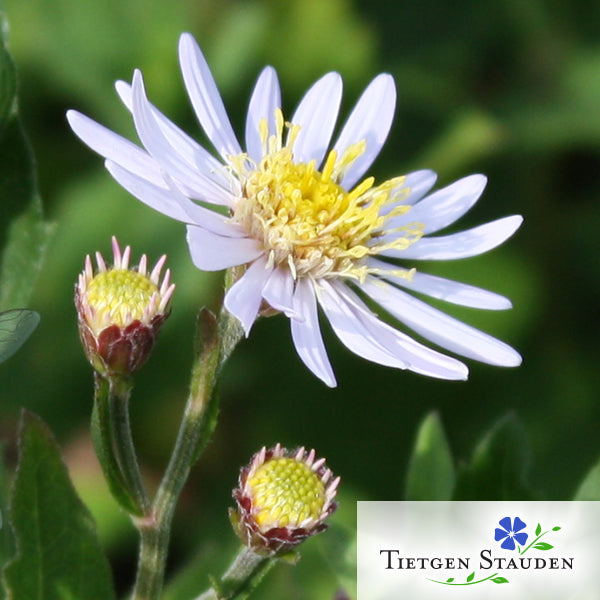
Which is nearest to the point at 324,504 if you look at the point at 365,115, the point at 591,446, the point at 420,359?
the point at 420,359

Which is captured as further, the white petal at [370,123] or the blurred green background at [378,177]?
the blurred green background at [378,177]

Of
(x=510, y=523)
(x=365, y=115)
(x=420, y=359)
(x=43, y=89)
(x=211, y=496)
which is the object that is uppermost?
(x=43, y=89)

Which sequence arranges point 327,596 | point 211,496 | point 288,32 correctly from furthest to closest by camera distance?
point 288,32 → point 211,496 → point 327,596

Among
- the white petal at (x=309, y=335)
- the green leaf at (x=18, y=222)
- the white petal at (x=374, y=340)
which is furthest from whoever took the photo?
the green leaf at (x=18, y=222)

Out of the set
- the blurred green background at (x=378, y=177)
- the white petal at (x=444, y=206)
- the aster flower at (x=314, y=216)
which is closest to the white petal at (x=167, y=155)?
the aster flower at (x=314, y=216)

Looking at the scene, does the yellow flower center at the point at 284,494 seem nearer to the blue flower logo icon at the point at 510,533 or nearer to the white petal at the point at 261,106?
the blue flower logo icon at the point at 510,533

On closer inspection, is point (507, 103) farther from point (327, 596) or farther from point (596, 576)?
point (596, 576)

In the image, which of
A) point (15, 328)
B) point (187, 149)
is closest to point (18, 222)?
point (187, 149)
